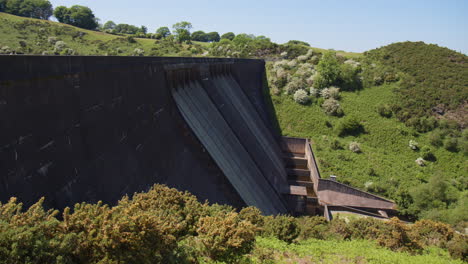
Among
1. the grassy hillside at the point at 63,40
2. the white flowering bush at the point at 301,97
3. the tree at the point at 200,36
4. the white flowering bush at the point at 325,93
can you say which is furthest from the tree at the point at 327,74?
the tree at the point at 200,36

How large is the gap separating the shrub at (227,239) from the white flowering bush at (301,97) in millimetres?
29605

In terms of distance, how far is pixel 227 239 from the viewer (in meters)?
6.94

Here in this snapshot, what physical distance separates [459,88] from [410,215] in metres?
20.6

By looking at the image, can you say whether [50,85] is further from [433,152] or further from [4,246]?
[433,152]

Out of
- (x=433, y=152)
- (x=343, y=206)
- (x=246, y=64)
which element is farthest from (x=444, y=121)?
(x=246, y=64)

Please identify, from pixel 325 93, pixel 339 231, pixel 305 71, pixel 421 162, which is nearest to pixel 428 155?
A: pixel 421 162

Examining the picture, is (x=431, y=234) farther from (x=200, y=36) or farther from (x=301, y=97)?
(x=200, y=36)

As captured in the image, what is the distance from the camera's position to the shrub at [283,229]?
34.2 ft

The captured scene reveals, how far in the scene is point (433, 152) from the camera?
2747 cm

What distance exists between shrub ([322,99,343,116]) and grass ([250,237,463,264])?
23.4 meters

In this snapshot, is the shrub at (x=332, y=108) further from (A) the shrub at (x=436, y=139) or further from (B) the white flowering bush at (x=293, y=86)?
(A) the shrub at (x=436, y=139)

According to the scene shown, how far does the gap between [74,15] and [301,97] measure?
43.2m

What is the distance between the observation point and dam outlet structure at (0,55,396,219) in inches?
282

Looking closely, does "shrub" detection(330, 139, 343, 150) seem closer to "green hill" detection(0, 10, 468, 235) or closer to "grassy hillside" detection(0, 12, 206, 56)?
"green hill" detection(0, 10, 468, 235)
